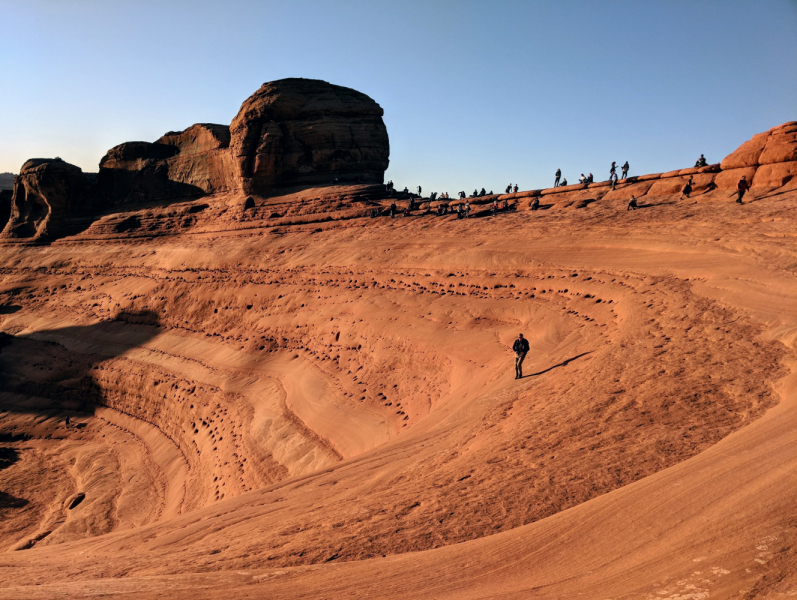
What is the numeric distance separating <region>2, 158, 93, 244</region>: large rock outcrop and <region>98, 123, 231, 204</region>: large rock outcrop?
1.85m

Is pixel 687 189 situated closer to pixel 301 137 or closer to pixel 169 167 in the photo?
pixel 301 137

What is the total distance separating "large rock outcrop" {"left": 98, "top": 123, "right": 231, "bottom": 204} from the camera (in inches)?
1587

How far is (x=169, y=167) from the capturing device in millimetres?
43062

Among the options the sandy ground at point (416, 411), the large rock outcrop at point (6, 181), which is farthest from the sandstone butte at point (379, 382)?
the large rock outcrop at point (6, 181)

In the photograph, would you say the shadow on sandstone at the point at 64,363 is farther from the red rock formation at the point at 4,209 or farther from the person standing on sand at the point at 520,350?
the red rock formation at the point at 4,209

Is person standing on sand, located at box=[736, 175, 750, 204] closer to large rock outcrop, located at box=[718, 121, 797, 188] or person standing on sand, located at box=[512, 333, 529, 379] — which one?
large rock outcrop, located at box=[718, 121, 797, 188]

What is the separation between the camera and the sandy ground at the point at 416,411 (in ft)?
20.7

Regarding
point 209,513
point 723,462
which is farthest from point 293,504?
point 723,462

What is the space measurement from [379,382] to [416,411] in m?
2.46

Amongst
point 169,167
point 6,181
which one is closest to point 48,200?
point 169,167

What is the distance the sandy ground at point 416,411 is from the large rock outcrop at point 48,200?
903 cm

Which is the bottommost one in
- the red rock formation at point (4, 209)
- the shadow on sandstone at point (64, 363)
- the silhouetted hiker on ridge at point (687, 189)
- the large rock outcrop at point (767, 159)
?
the shadow on sandstone at point (64, 363)

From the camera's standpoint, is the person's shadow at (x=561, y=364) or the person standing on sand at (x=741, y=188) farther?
the person standing on sand at (x=741, y=188)

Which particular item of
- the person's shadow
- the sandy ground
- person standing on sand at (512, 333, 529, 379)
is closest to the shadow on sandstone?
the sandy ground
